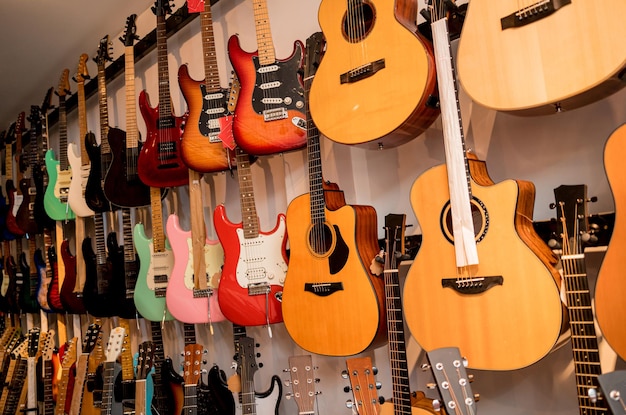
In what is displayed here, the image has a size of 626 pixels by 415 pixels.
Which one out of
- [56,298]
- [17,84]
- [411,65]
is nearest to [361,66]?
[411,65]

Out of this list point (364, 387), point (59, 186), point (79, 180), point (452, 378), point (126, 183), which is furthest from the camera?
point (59, 186)

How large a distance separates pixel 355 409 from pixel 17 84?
3.88m

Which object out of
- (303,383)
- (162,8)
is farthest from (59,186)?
(303,383)

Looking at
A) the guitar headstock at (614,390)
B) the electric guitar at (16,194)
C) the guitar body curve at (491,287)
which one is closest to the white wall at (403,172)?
the guitar body curve at (491,287)

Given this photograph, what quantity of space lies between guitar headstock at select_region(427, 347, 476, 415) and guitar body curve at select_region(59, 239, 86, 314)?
2364 mm

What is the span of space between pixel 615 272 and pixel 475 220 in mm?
354

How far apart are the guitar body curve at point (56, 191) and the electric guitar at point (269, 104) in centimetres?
172

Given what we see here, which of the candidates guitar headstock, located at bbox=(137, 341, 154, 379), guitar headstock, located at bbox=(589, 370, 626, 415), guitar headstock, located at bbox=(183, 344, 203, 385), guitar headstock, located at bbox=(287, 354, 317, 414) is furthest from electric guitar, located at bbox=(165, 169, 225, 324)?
guitar headstock, located at bbox=(589, 370, 626, 415)

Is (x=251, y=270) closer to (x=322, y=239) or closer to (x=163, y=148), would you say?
(x=322, y=239)

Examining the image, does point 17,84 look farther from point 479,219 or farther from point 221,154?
point 479,219

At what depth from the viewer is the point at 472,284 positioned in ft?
4.39

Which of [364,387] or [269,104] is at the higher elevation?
[269,104]

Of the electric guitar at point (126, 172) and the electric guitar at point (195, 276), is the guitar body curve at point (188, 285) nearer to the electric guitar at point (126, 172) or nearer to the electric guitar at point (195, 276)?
the electric guitar at point (195, 276)

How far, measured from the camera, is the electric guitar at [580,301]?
1193mm
